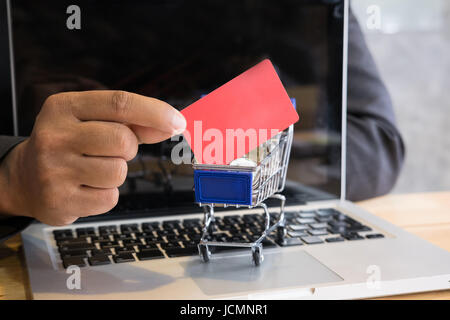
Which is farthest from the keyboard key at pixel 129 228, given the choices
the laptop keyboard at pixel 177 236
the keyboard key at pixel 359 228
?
the keyboard key at pixel 359 228

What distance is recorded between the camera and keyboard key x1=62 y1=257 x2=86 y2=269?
2.09 ft

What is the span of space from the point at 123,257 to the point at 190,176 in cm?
28

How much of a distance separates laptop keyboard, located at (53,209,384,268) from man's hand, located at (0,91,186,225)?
0.08 m

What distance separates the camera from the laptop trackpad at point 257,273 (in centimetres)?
57

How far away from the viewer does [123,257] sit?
66 centimetres

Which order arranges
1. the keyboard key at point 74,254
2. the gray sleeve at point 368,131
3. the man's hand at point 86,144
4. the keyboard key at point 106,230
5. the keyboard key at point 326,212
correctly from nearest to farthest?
1. the man's hand at point 86,144
2. the keyboard key at point 74,254
3. the keyboard key at point 106,230
4. the keyboard key at point 326,212
5. the gray sleeve at point 368,131

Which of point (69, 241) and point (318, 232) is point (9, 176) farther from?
point (318, 232)

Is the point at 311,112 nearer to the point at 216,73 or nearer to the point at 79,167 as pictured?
the point at 216,73

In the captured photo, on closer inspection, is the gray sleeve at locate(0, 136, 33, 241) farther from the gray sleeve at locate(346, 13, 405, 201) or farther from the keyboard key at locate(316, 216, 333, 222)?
the gray sleeve at locate(346, 13, 405, 201)

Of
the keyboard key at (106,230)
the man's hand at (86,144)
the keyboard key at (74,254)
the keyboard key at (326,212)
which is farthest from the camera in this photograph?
the keyboard key at (326,212)

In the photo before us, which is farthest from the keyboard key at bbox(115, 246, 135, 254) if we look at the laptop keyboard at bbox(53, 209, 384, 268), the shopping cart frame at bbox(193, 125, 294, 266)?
the shopping cart frame at bbox(193, 125, 294, 266)

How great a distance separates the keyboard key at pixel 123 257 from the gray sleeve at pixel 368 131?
54 cm

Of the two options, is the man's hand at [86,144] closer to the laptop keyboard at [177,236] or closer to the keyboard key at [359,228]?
the laptop keyboard at [177,236]
